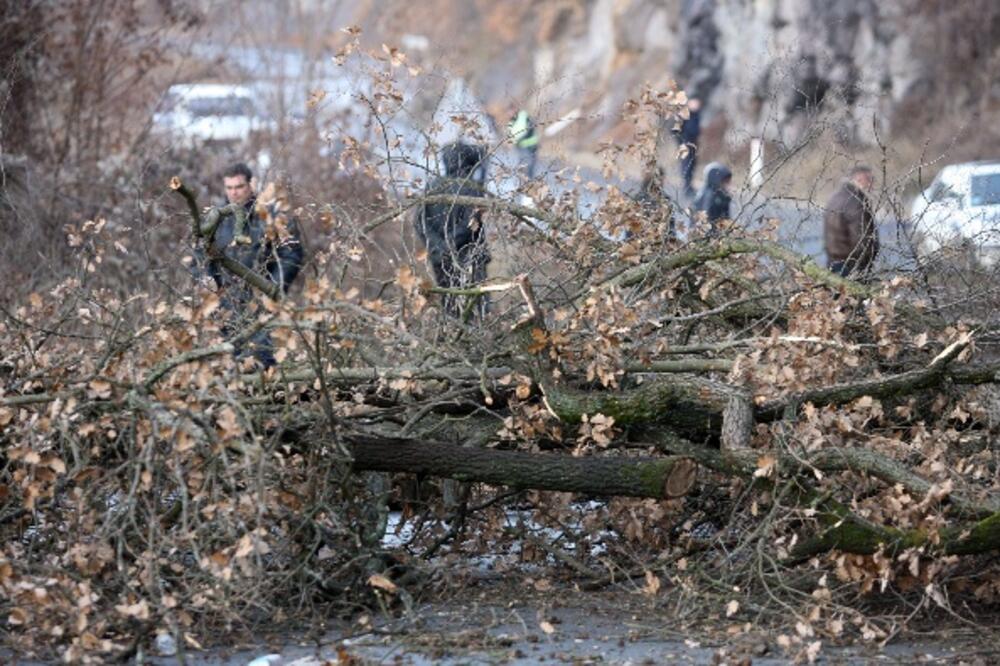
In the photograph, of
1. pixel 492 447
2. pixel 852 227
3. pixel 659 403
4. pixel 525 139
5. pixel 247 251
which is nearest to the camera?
pixel 659 403

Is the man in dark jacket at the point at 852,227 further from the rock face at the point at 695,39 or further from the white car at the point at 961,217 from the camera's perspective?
the rock face at the point at 695,39

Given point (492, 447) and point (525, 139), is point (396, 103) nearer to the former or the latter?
point (525, 139)

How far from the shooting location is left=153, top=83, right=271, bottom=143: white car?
57.0 feet

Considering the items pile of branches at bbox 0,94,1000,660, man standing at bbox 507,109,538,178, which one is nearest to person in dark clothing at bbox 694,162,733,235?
man standing at bbox 507,109,538,178

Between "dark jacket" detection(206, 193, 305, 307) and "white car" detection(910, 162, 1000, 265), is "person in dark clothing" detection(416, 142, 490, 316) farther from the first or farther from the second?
"white car" detection(910, 162, 1000, 265)

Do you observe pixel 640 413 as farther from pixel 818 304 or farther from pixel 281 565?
pixel 281 565

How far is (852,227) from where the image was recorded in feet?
34.3

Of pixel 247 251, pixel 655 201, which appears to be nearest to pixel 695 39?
pixel 655 201

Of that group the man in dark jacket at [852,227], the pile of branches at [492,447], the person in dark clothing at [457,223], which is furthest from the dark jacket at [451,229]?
the man in dark jacket at [852,227]

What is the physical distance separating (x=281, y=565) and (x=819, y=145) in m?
4.61

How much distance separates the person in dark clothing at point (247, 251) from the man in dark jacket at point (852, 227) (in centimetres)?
284

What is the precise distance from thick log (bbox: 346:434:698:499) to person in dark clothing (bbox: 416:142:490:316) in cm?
145

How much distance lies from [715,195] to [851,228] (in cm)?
94

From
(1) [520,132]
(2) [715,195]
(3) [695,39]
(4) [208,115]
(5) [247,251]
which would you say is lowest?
(5) [247,251]
